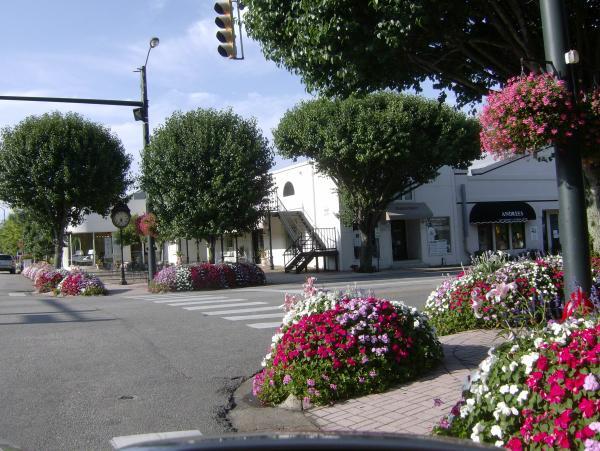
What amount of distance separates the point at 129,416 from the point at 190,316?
751cm

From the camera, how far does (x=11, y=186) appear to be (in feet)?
86.5

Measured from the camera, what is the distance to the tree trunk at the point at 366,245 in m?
28.5

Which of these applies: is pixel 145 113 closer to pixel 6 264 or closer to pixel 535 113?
pixel 535 113

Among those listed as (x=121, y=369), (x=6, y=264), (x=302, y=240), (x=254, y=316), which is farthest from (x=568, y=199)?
(x=6, y=264)

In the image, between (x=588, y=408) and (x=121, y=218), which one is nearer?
(x=588, y=408)

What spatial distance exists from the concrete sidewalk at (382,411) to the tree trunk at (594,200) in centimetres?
328

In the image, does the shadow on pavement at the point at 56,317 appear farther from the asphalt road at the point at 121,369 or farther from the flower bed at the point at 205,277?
the flower bed at the point at 205,277

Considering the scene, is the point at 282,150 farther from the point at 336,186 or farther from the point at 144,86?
the point at 144,86

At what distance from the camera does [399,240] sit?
112 feet

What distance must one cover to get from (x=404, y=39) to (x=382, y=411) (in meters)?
4.37

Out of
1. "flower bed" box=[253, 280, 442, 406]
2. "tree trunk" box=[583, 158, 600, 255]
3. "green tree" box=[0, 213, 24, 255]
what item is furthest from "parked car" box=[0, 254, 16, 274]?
"tree trunk" box=[583, 158, 600, 255]

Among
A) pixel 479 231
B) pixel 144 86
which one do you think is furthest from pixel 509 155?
pixel 479 231

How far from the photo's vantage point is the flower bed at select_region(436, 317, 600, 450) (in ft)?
11.0

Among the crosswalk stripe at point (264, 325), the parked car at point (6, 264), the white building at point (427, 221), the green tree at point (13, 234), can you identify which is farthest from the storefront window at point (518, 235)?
the parked car at point (6, 264)
